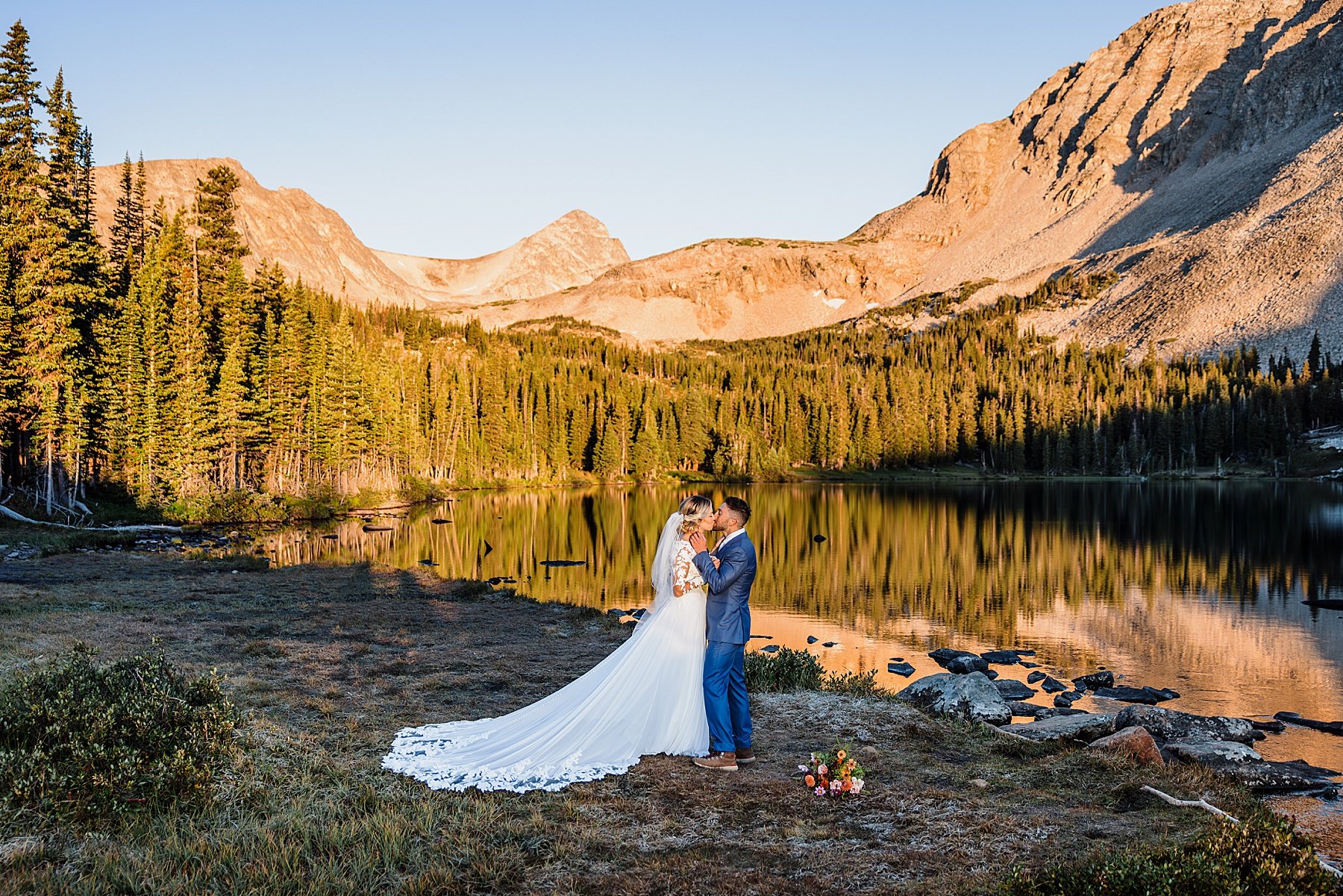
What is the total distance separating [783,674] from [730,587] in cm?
663

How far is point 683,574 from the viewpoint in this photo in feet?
34.4

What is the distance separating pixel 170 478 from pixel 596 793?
5329 cm

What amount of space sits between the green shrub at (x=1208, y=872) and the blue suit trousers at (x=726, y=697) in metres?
4.08

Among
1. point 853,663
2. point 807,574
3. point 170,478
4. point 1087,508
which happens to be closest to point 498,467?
point 170,478

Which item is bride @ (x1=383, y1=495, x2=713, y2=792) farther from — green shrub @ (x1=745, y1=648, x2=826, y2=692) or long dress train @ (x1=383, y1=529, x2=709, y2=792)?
green shrub @ (x1=745, y1=648, x2=826, y2=692)

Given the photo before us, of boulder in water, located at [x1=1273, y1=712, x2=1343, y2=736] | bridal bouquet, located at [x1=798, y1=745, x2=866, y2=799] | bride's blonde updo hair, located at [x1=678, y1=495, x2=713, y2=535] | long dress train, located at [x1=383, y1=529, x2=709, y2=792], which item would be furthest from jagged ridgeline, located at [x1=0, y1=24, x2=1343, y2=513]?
boulder in water, located at [x1=1273, y1=712, x2=1343, y2=736]

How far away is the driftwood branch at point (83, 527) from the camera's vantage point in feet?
131

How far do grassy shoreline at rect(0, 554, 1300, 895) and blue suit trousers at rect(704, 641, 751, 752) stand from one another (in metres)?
0.48

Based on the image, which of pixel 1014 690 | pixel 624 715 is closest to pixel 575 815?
pixel 624 715

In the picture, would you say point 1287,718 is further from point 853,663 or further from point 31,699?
point 31,699

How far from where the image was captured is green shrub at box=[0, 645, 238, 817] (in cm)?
772

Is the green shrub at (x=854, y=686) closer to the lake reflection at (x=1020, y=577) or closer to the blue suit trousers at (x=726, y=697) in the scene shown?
the blue suit trousers at (x=726, y=697)

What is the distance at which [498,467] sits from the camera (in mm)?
121312

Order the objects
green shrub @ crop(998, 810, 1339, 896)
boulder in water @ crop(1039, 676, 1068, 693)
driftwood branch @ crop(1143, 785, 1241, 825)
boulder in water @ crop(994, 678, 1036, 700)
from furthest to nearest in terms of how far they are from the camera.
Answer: boulder in water @ crop(1039, 676, 1068, 693)
boulder in water @ crop(994, 678, 1036, 700)
driftwood branch @ crop(1143, 785, 1241, 825)
green shrub @ crop(998, 810, 1339, 896)
